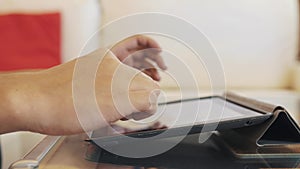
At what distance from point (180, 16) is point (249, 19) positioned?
12.9 inches

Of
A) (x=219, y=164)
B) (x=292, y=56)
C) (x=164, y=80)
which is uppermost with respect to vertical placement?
(x=219, y=164)

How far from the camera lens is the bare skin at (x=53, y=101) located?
418 mm

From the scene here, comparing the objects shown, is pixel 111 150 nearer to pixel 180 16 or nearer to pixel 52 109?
pixel 52 109

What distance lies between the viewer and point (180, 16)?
1.86 m

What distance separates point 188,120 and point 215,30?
4.64ft

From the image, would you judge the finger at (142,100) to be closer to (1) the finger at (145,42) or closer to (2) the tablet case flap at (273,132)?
(2) the tablet case flap at (273,132)

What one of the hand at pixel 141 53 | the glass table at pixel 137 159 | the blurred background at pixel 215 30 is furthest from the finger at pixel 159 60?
the blurred background at pixel 215 30

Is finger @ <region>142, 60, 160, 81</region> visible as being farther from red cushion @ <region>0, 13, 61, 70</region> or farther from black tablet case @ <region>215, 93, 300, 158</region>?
red cushion @ <region>0, 13, 61, 70</region>

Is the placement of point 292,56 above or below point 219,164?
below

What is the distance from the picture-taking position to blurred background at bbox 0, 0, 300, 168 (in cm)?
183

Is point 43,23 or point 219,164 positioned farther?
point 43,23

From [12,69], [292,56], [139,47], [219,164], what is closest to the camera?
[219,164]

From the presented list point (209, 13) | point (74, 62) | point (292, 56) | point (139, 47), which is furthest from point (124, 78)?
point (292, 56)

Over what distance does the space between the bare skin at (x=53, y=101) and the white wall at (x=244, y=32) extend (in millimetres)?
1428
